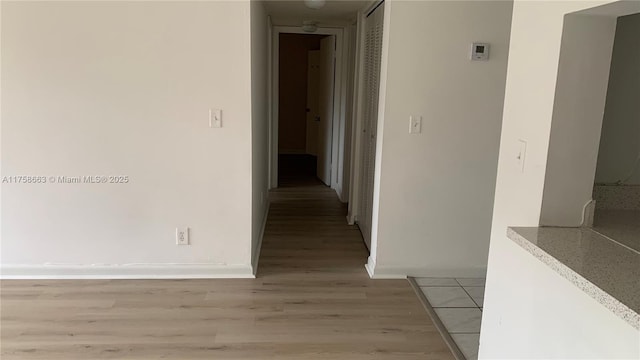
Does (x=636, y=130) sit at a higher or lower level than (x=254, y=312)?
higher

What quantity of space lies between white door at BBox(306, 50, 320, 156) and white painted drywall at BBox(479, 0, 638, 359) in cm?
530

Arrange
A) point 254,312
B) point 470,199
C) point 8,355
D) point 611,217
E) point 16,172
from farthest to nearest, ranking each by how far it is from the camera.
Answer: point 470,199 < point 16,172 < point 254,312 < point 8,355 < point 611,217

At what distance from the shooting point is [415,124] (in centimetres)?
322

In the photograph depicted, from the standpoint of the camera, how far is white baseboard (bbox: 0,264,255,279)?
325 centimetres

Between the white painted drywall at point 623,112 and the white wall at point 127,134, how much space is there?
2032mm

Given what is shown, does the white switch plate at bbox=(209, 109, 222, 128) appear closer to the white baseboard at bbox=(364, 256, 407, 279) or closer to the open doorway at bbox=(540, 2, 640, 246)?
the white baseboard at bbox=(364, 256, 407, 279)

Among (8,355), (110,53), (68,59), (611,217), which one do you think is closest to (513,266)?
(611,217)

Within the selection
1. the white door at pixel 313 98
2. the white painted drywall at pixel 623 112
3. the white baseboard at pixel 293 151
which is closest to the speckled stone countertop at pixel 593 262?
the white painted drywall at pixel 623 112

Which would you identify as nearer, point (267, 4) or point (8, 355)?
point (8, 355)

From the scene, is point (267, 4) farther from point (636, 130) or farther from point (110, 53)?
point (636, 130)

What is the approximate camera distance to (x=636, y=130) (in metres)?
1.88

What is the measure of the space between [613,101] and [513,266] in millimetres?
736

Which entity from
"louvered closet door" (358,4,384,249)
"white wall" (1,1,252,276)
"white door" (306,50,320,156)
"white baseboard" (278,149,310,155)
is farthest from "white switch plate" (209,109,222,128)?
"white baseboard" (278,149,310,155)

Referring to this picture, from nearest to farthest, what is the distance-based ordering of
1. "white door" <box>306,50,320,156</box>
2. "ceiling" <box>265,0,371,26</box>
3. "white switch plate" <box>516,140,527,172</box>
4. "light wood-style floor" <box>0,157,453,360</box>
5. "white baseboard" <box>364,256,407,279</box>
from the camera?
"white switch plate" <box>516,140,527,172</box> < "light wood-style floor" <box>0,157,453,360</box> < "white baseboard" <box>364,256,407,279</box> < "ceiling" <box>265,0,371,26</box> < "white door" <box>306,50,320,156</box>
